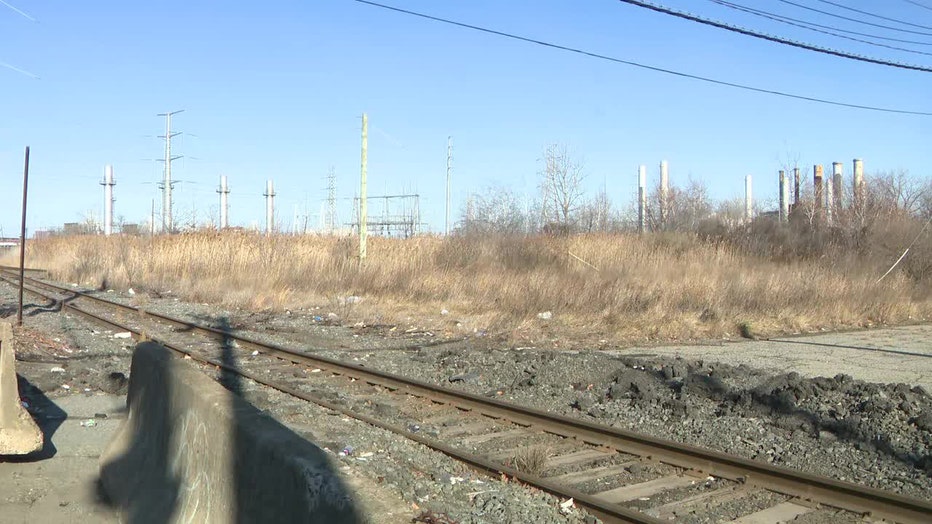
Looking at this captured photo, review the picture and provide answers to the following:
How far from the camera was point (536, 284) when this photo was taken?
2242 cm

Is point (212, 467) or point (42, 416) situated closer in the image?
point (212, 467)

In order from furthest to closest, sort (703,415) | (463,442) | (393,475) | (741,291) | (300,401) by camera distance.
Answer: (741,291) → (300,401) → (703,415) → (463,442) → (393,475)

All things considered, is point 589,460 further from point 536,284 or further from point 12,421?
point 536,284

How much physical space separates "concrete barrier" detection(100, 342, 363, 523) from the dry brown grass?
1094 centimetres

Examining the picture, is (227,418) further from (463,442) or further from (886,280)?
(886,280)

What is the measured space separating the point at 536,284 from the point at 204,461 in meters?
18.2

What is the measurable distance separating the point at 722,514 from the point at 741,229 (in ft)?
113

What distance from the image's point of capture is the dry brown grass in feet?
62.7

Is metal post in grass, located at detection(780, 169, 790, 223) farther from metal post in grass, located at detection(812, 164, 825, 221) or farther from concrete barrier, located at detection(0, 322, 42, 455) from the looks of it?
concrete barrier, located at detection(0, 322, 42, 455)

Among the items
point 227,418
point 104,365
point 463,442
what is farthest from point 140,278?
point 227,418

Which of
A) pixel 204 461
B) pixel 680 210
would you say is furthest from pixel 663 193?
pixel 204 461

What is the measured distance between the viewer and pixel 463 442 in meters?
7.98

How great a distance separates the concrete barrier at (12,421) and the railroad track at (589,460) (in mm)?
1717

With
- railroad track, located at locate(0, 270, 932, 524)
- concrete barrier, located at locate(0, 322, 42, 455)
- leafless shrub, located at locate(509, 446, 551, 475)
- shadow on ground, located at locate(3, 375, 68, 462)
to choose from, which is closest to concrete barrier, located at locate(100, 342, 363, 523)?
concrete barrier, located at locate(0, 322, 42, 455)
